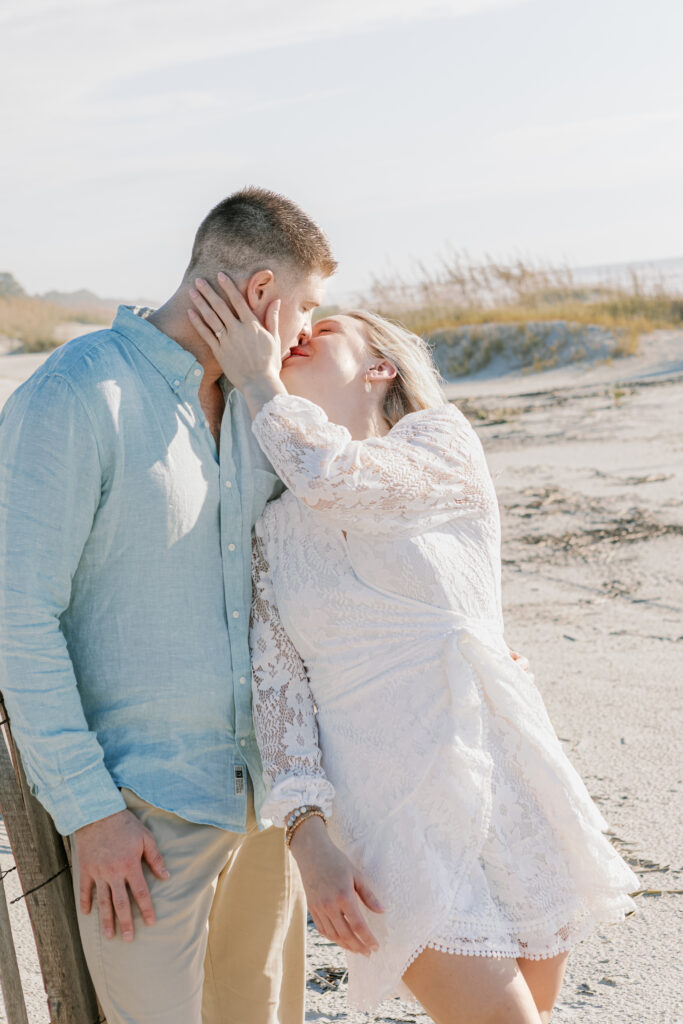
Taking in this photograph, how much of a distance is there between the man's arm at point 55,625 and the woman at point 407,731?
334 mm

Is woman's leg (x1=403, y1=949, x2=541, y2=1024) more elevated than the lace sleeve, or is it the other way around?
the lace sleeve

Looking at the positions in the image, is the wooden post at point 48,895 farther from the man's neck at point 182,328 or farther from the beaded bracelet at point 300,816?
the man's neck at point 182,328

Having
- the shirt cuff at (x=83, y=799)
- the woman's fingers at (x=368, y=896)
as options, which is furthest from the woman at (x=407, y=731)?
the shirt cuff at (x=83, y=799)

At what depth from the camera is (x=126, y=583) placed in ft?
7.39

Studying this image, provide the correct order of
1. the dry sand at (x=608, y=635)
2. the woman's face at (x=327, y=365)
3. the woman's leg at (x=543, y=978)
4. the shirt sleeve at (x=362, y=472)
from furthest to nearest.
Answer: the dry sand at (x=608, y=635), the woman's face at (x=327, y=365), the shirt sleeve at (x=362, y=472), the woman's leg at (x=543, y=978)

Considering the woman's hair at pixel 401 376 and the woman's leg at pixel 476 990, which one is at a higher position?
the woman's hair at pixel 401 376

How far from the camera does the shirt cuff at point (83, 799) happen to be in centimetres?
213

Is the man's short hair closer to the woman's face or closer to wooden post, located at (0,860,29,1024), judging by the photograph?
the woman's face

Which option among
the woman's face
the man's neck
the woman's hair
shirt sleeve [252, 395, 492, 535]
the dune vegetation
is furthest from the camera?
the dune vegetation

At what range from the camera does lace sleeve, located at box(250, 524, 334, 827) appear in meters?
2.23

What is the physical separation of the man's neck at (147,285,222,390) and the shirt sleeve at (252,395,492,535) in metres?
0.24

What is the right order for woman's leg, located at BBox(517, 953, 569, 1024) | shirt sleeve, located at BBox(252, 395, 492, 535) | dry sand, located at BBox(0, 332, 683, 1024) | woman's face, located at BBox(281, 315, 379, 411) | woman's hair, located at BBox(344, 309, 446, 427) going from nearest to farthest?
woman's leg, located at BBox(517, 953, 569, 1024)
shirt sleeve, located at BBox(252, 395, 492, 535)
woman's face, located at BBox(281, 315, 379, 411)
woman's hair, located at BBox(344, 309, 446, 427)
dry sand, located at BBox(0, 332, 683, 1024)

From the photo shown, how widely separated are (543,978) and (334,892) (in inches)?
18.2

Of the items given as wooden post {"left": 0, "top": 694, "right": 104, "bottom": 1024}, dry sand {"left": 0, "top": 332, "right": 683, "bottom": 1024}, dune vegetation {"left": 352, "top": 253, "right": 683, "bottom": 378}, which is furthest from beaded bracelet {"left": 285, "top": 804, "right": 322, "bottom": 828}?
dune vegetation {"left": 352, "top": 253, "right": 683, "bottom": 378}
